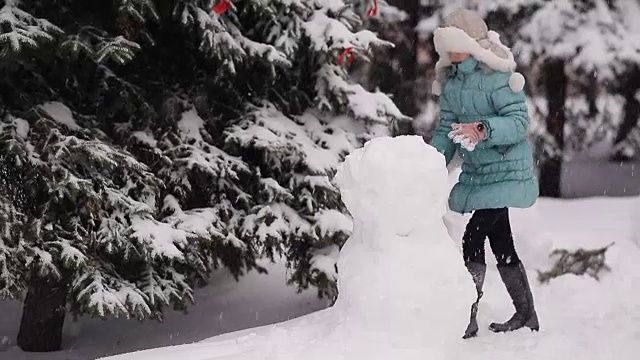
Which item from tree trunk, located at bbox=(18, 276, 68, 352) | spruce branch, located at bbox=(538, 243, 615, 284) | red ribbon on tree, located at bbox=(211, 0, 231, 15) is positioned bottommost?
tree trunk, located at bbox=(18, 276, 68, 352)

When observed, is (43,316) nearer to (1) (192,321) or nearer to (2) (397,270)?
(1) (192,321)

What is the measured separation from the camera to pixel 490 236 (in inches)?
168

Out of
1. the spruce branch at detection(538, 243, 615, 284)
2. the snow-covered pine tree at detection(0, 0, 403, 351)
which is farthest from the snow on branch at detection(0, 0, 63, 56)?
the spruce branch at detection(538, 243, 615, 284)

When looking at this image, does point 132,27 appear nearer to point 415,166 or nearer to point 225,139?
point 225,139

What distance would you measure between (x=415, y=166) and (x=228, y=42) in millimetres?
3349

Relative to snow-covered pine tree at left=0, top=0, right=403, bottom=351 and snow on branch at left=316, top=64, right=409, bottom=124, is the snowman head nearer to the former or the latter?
snow-covered pine tree at left=0, top=0, right=403, bottom=351

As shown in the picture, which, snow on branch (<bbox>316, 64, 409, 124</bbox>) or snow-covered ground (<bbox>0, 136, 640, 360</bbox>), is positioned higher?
snow on branch (<bbox>316, 64, 409, 124</bbox>)

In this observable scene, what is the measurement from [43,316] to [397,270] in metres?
4.27

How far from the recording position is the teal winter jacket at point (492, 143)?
3.99 m

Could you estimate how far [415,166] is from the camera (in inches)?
131

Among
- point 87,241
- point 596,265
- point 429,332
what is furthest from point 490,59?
point 87,241

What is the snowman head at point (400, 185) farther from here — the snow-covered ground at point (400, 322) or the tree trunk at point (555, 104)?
the tree trunk at point (555, 104)

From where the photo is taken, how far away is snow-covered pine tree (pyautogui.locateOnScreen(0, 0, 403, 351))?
17.8ft

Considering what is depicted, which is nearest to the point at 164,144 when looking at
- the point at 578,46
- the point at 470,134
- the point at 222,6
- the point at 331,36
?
the point at 222,6
